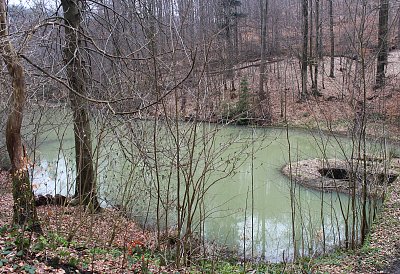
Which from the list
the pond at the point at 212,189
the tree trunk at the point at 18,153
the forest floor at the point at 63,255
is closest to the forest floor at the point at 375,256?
the pond at the point at 212,189

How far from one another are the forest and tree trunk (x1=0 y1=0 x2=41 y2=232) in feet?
0.06

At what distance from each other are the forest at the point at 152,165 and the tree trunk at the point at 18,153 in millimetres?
18

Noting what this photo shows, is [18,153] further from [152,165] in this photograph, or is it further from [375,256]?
[375,256]

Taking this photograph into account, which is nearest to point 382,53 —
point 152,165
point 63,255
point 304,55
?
point 304,55

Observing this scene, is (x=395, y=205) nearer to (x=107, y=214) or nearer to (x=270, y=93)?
(x=107, y=214)

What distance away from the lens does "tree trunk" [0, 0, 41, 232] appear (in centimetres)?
525

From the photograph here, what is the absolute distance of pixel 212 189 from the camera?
12.7 metres

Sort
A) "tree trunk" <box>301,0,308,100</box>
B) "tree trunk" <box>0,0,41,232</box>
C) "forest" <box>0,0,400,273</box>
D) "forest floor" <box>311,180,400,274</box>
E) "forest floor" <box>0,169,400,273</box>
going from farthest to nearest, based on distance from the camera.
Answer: "tree trunk" <box>301,0,308,100</box>, "forest floor" <box>311,180,400,274</box>, "forest" <box>0,0,400,273</box>, "tree trunk" <box>0,0,41,232</box>, "forest floor" <box>0,169,400,273</box>

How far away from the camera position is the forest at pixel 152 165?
546 cm

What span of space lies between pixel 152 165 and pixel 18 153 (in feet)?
11.6

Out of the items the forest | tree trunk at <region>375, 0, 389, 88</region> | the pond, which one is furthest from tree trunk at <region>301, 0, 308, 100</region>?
the pond

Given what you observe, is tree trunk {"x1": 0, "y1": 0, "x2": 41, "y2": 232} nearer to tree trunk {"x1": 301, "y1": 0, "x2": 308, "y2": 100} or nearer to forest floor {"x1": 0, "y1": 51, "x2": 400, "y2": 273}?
forest floor {"x1": 0, "y1": 51, "x2": 400, "y2": 273}

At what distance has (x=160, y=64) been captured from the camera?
5.76 m

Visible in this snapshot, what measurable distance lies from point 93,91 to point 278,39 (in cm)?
2870
